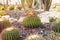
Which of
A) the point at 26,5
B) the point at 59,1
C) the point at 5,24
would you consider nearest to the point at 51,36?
the point at 5,24

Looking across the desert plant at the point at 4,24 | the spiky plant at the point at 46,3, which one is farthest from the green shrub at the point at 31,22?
the spiky plant at the point at 46,3

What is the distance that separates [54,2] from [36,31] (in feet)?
29.5

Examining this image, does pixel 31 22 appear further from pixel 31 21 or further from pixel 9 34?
pixel 9 34

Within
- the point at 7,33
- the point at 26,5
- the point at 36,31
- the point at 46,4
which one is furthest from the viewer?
the point at 26,5

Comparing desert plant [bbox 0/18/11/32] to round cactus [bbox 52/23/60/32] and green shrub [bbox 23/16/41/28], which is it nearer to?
green shrub [bbox 23/16/41/28]

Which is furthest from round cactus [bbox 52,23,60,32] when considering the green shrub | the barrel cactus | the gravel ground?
the barrel cactus

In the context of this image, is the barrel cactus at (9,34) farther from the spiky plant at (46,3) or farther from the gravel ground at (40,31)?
the spiky plant at (46,3)

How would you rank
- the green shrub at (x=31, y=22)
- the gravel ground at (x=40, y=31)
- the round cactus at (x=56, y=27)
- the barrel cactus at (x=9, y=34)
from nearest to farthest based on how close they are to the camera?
1. the barrel cactus at (x=9, y=34)
2. the gravel ground at (x=40, y=31)
3. the round cactus at (x=56, y=27)
4. the green shrub at (x=31, y=22)

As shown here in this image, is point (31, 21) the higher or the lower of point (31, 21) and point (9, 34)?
the higher

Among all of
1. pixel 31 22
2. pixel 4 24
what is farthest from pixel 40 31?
pixel 4 24

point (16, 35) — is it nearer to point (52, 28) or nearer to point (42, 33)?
point (42, 33)

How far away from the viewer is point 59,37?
5.50 m

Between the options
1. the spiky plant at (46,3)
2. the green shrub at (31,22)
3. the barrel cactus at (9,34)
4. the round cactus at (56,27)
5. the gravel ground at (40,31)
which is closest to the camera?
the barrel cactus at (9,34)

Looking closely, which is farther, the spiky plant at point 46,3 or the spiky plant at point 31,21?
the spiky plant at point 46,3
